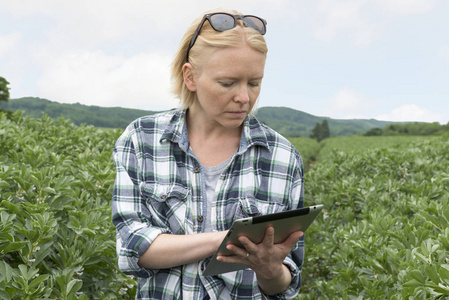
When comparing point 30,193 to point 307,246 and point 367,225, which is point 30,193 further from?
point 307,246

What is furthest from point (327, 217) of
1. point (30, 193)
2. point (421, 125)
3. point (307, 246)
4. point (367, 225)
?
point (421, 125)

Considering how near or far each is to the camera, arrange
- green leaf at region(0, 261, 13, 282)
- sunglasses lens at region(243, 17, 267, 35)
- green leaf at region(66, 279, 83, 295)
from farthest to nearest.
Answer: green leaf at region(66, 279, 83, 295)
green leaf at region(0, 261, 13, 282)
sunglasses lens at region(243, 17, 267, 35)

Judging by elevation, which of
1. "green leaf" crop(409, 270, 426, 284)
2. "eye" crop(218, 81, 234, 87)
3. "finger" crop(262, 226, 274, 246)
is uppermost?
"eye" crop(218, 81, 234, 87)

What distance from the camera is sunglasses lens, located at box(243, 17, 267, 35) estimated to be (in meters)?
2.09

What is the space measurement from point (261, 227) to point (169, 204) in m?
0.45

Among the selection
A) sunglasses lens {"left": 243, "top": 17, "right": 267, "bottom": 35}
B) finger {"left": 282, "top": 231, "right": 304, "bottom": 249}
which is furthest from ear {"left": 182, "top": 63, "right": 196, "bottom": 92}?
finger {"left": 282, "top": 231, "right": 304, "bottom": 249}

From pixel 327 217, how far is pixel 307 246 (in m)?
0.45

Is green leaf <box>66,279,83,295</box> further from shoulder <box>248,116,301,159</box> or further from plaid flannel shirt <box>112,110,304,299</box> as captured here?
shoulder <box>248,116,301,159</box>

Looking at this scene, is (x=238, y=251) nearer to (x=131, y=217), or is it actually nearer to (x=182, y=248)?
(x=182, y=248)

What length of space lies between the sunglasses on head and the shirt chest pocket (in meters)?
0.62

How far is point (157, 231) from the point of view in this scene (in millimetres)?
2002

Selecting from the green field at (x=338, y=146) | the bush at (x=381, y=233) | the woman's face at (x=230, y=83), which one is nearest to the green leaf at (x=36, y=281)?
the woman's face at (x=230, y=83)

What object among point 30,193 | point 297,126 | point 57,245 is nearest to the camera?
point 57,245

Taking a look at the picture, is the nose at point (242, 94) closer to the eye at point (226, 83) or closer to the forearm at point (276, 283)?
the eye at point (226, 83)
